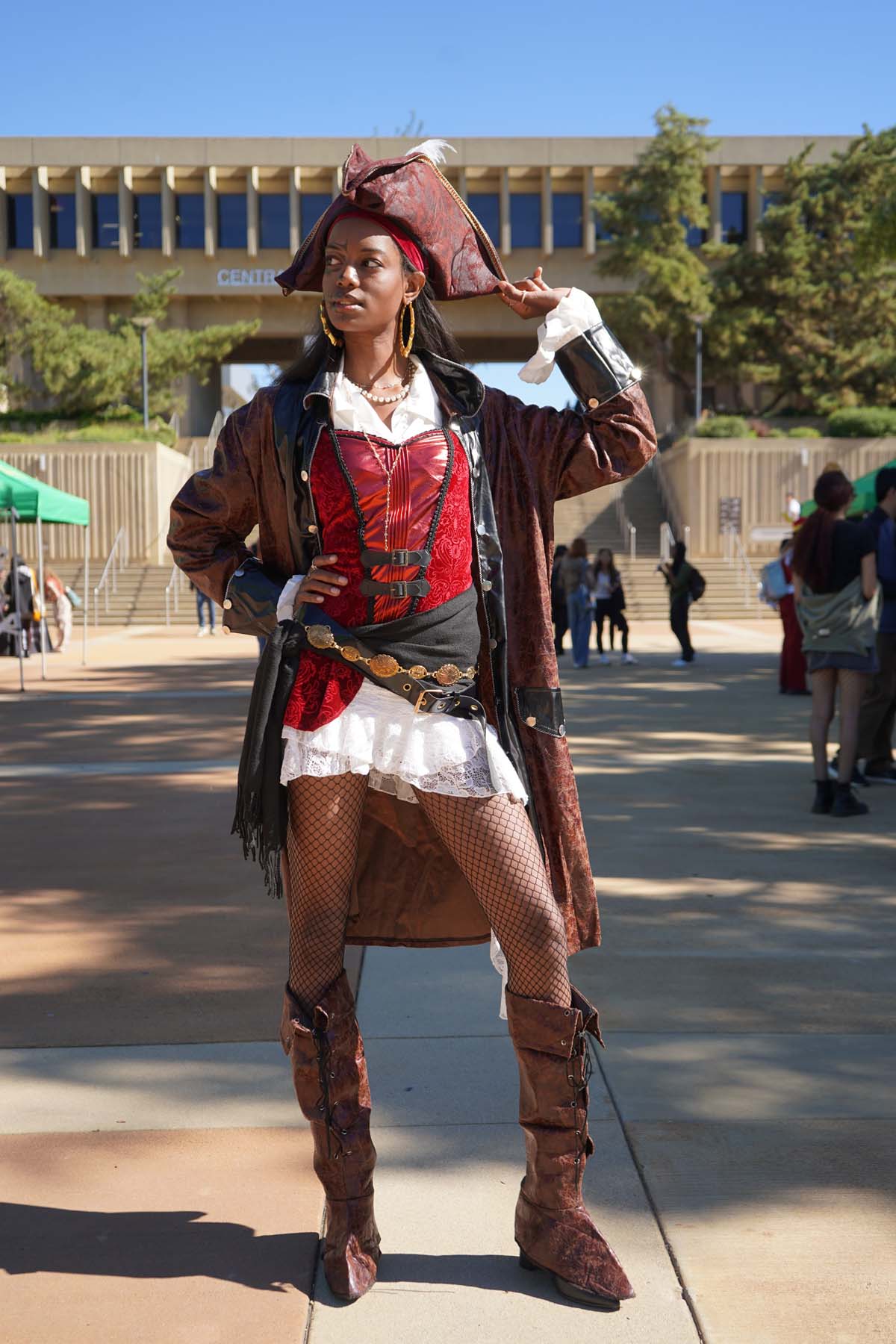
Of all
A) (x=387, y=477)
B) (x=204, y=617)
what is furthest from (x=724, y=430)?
(x=387, y=477)

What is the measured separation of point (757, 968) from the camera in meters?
4.46

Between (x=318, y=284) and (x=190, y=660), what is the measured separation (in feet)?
52.8

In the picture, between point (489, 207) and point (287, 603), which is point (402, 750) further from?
point (489, 207)

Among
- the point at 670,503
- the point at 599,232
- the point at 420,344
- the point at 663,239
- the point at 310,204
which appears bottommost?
the point at 420,344

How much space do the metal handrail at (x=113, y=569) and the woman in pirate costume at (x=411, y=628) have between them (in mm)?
28431

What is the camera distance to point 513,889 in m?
2.50

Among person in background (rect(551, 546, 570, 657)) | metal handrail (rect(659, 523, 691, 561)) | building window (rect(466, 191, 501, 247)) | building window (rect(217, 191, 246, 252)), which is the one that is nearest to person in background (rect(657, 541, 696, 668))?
person in background (rect(551, 546, 570, 657))

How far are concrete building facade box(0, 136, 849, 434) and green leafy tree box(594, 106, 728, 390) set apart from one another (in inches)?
139

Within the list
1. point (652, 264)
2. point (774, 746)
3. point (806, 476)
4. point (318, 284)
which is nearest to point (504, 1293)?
point (318, 284)

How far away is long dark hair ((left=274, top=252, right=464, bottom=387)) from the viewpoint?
2660 mm

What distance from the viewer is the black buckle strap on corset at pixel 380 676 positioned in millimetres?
2502

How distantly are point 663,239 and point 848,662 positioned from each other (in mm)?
40538

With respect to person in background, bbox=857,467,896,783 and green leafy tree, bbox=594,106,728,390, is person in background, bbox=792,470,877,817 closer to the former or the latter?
person in background, bbox=857,467,896,783

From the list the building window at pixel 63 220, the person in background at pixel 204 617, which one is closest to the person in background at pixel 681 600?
the person in background at pixel 204 617
